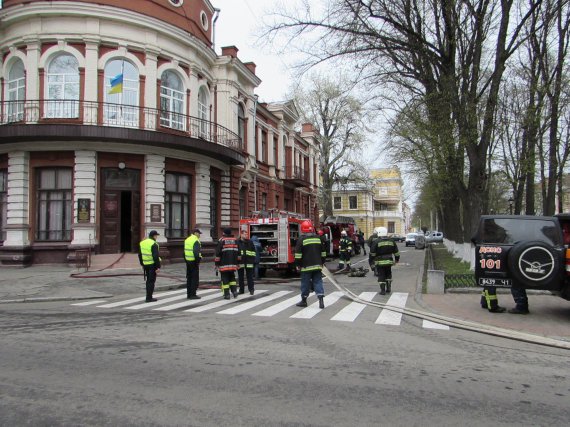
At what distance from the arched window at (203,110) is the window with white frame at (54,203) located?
664 cm

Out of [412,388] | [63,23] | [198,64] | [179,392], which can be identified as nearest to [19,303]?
[179,392]

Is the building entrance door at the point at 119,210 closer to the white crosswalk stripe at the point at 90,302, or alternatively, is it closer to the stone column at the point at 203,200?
the stone column at the point at 203,200

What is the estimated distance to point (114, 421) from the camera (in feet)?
12.8

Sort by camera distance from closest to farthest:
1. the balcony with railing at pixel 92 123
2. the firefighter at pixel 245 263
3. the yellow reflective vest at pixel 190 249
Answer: the yellow reflective vest at pixel 190 249
the firefighter at pixel 245 263
the balcony with railing at pixel 92 123

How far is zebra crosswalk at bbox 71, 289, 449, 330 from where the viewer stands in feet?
30.5

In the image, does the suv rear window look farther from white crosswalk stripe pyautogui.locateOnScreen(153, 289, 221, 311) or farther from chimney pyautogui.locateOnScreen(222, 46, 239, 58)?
chimney pyautogui.locateOnScreen(222, 46, 239, 58)

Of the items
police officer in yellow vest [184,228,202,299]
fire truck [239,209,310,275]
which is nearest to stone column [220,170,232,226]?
fire truck [239,209,310,275]

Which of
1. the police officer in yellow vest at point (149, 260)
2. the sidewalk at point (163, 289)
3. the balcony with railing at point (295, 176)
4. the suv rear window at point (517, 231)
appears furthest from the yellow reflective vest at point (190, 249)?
the balcony with railing at point (295, 176)

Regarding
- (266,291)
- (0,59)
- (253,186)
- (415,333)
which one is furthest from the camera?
(253,186)

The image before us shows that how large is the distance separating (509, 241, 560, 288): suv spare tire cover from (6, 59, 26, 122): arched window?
1946 centimetres

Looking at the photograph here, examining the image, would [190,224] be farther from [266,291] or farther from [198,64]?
[266,291]

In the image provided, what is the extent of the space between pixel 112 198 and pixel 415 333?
51.5 feet

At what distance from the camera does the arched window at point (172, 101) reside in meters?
21.2

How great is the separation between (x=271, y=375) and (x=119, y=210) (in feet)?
53.7
